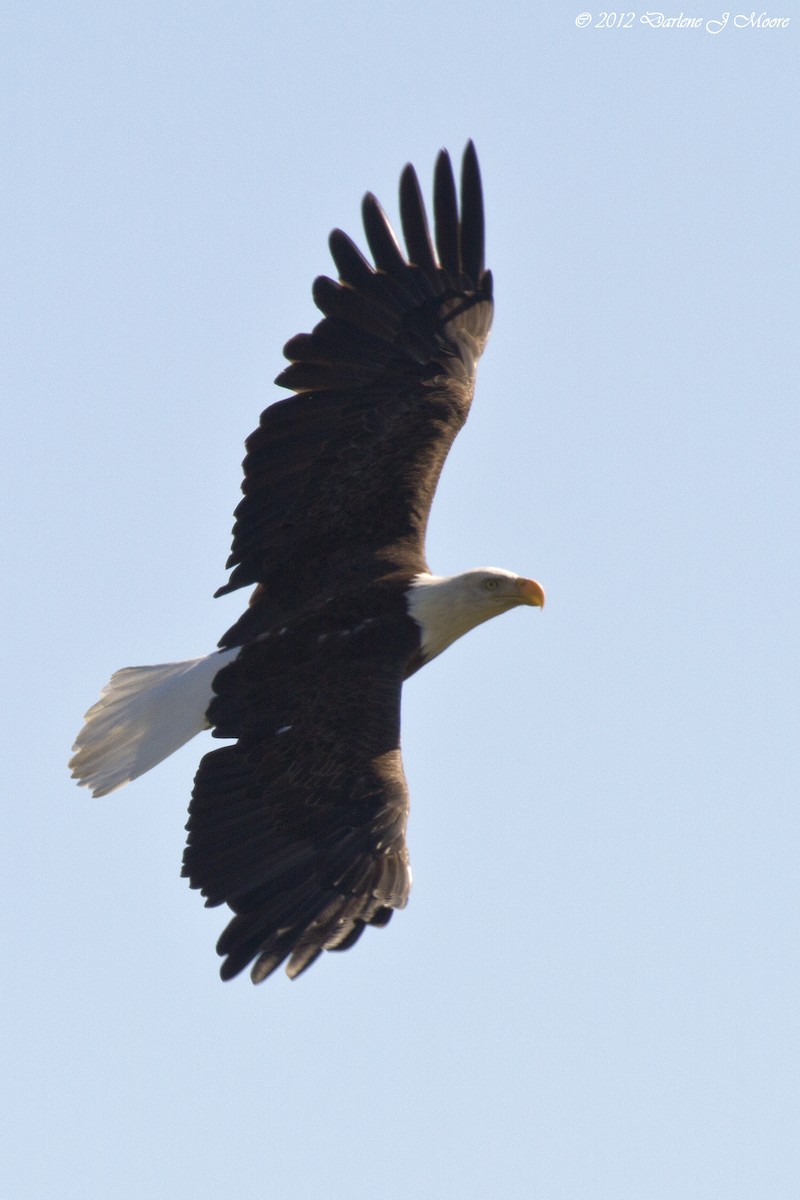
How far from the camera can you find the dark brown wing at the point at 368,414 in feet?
30.7

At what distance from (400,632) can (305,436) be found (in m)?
0.97

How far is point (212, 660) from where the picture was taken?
30.7 feet

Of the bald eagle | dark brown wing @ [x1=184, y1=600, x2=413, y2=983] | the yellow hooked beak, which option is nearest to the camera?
dark brown wing @ [x1=184, y1=600, x2=413, y2=983]

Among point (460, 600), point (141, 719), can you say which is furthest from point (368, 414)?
point (141, 719)

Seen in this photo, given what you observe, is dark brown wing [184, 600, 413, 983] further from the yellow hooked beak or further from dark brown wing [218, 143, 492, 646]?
the yellow hooked beak

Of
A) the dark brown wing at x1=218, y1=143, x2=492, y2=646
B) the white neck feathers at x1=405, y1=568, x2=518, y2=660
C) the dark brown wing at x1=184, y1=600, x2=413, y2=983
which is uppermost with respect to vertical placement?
the dark brown wing at x1=218, y1=143, x2=492, y2=646

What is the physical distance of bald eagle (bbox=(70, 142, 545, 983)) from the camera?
8.75 m

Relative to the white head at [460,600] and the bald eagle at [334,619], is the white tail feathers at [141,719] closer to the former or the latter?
the bald eagle at [334,619]

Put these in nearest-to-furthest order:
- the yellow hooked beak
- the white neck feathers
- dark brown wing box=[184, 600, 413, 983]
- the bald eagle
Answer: dark brown wing box=[184, 600, 413, 983]
the bald eagle
the white neck feathers
the yellow hooked beak

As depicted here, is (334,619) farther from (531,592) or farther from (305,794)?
(531,592)

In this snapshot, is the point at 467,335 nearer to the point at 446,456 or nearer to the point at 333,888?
the point at 446,456

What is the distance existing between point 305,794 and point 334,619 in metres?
0.76

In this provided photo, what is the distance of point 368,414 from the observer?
9.56 meters

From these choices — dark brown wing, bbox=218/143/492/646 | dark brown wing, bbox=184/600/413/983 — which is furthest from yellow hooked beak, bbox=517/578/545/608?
dark brown wing, bbox=184/600/413/983
